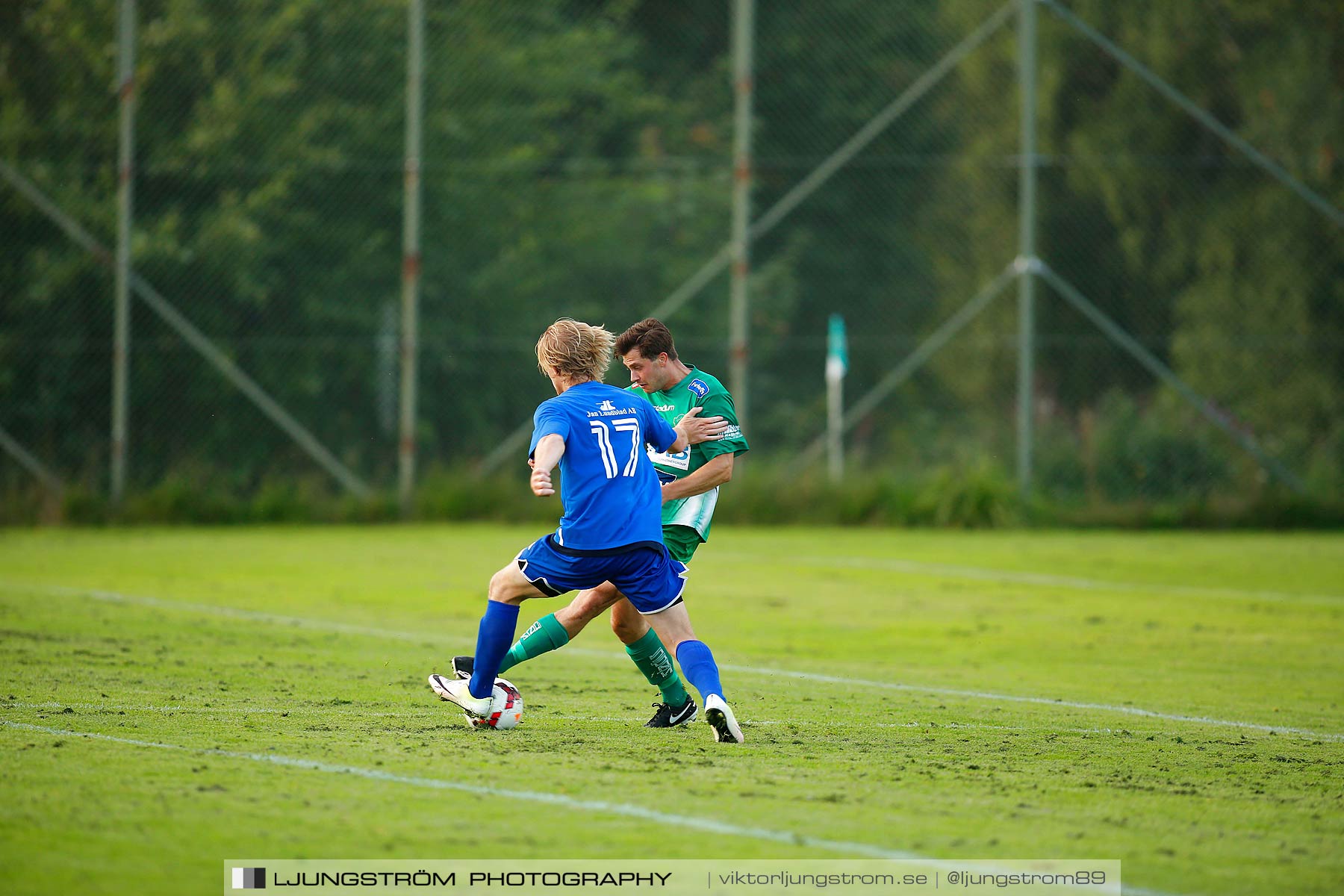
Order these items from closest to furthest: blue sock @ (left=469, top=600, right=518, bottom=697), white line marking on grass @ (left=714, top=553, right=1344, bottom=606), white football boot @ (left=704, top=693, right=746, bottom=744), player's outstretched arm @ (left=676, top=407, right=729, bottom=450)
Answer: white football boot @ (left=704, top=693, right=746, bottom=744) → blue sock @ (left=469, top=600, right=518, bottom=697) → player's outstretched arm @ (left=676, top=407, right=729, bottom=450) → white line marking on grass @ (left=714, top=553, right=1344, bottom=606)

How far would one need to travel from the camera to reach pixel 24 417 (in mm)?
18812

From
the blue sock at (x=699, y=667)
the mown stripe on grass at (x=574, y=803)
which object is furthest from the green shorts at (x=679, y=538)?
the mown stripe on grass at (x=574, y=803)

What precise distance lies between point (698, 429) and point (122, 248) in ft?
44.9

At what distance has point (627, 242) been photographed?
21062 mm

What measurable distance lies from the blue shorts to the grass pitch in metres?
0.59

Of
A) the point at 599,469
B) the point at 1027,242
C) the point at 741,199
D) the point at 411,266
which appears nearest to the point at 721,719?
the point at 599,469

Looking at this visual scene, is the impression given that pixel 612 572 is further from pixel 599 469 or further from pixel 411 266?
pixel 411 266

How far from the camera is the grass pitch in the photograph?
472 cm

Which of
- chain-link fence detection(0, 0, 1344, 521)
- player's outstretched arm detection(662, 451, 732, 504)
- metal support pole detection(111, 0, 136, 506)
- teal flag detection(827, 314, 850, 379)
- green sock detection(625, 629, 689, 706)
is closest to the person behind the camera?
green sock detection(625, 629, 689, 706)

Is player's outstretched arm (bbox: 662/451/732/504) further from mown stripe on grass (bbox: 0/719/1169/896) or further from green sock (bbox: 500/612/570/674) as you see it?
mown stripe on grass (bbox: 0/719/1169/896)

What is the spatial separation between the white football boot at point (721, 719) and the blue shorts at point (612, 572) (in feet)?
1.45

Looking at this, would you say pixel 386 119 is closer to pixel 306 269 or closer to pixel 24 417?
pixel 306 269

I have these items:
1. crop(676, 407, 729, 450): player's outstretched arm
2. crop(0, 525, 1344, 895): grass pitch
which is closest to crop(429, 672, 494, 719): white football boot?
crop(0, 525, 1344, 895): grass pitch

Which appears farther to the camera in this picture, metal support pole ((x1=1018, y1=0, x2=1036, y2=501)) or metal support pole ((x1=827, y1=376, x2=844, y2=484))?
metal support pole ((x1=827, y1=376, x2=844, y2=484))
